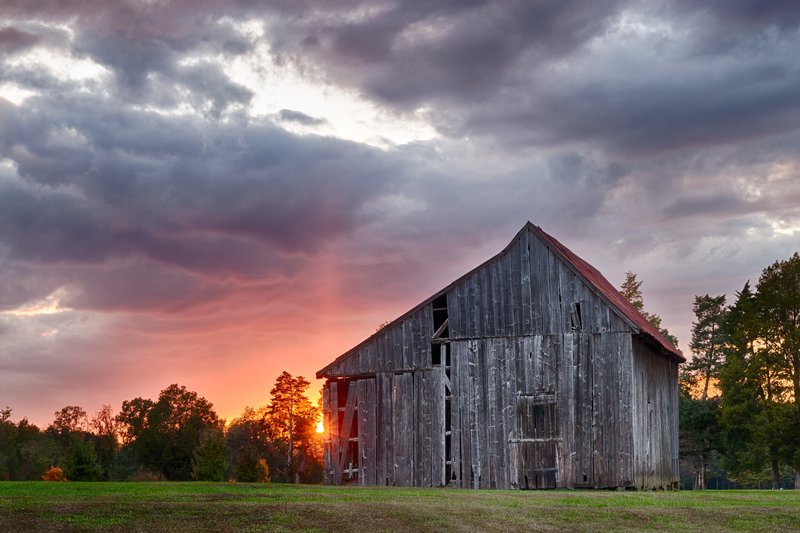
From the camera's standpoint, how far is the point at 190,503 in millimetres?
20562

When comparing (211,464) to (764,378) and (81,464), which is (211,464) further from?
(764,378)

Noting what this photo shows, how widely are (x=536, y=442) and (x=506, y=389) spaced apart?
2344 millimetres

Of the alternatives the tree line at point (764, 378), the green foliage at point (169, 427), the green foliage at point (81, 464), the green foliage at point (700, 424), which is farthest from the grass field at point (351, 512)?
the green foliage at point (169, 427)

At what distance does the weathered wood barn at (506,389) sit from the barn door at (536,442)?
0.04m

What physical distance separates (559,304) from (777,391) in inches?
1075

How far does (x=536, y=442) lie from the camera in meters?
37.4

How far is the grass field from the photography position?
58.7ft

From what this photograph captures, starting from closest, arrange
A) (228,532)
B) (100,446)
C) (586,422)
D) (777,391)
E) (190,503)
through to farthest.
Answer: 1. (228,532)
2. (190,503)
3. (586,422)
4. (777,391)
5. (100,446)

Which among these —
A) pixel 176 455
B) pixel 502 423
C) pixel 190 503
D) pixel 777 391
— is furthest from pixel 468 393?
pixel 176 455

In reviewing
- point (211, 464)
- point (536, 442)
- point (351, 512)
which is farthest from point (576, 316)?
point (211, 464)

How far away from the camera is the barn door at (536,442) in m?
37.0

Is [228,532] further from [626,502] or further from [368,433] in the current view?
[368,433]

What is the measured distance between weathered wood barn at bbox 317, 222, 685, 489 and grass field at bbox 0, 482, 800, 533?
1087 centimetres

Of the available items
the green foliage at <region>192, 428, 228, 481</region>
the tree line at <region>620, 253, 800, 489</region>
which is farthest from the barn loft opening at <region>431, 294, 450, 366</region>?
the tree line at <region>620, 253, 800, 489</region>
